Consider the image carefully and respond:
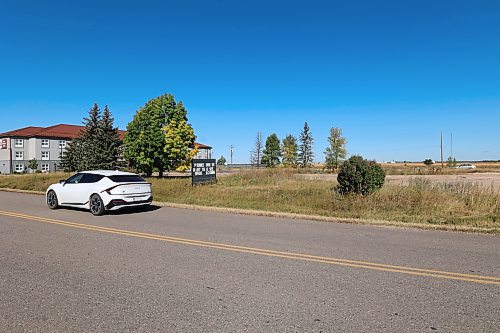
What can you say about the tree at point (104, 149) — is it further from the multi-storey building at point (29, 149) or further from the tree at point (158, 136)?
the multi-storey building at point (29, 149)

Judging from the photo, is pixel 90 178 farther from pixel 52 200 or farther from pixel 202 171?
pixel 202 171

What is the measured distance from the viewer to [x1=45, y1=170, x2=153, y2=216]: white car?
479 inches

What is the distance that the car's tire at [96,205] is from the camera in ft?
39.7

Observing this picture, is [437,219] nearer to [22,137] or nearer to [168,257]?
[168,257]

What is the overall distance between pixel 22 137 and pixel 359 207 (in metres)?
90.5

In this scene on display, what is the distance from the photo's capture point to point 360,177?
13.9 m

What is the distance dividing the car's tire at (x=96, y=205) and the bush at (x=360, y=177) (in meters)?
9.12

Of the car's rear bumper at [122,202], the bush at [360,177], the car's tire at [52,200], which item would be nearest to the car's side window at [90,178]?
the car's rear bumper at [122,202]

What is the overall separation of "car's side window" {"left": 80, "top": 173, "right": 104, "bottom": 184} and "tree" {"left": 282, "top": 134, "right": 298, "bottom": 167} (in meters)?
61.8

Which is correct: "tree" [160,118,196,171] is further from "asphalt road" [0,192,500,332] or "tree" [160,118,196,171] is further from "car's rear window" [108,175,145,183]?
"asphalt road" [0,192,500,332]

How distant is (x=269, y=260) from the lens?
6.20m

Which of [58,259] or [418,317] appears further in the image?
[58,259]

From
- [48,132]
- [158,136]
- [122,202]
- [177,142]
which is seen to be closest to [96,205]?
[122,202]

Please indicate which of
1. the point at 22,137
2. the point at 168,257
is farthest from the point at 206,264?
the point at 22,137
